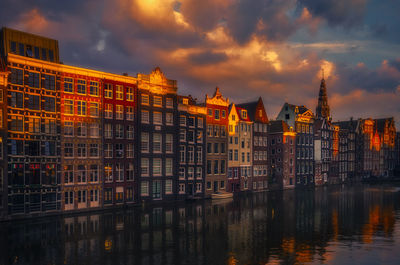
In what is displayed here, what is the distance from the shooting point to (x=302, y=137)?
115188 millimetres

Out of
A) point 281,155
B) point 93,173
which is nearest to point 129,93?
point 93,173

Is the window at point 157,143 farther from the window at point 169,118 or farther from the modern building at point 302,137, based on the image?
the modern building at point 302,137

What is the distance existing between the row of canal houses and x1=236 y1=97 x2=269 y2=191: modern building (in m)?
0.27

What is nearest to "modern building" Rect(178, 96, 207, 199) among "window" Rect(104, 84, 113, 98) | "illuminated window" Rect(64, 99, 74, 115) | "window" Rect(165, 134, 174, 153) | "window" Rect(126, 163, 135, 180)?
"window" Rect(165, 134, 174, 153)

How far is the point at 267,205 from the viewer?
7119cm

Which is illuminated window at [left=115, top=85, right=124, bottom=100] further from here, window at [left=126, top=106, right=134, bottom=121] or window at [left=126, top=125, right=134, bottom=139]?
window at [left=126, top=125, right=134, bottom=139]

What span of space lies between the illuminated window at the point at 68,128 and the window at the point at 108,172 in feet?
26.9

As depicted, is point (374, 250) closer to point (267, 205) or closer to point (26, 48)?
point (267, 205)

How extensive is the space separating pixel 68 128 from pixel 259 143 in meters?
55.2

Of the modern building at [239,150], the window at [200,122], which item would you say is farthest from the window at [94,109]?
the modern building at [239,150]

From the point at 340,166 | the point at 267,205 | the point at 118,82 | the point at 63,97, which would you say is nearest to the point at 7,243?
the point at 63,97

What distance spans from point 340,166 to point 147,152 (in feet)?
291

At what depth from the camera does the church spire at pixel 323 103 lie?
158750 millimetres

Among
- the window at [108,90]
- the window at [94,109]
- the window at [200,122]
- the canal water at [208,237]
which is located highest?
the window at [108,90]
